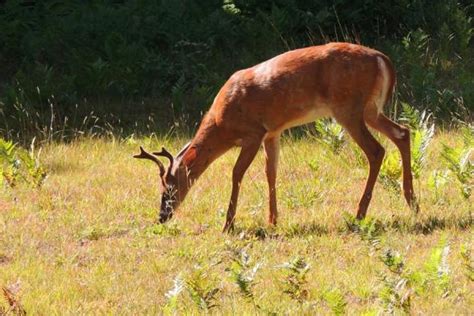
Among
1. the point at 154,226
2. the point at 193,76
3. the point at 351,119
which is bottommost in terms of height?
the point at 193,76

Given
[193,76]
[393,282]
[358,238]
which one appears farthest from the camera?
[193,76]

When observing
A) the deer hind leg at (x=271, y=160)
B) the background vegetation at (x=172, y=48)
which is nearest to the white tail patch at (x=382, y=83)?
the deer hind leg at (x=271, y=160)

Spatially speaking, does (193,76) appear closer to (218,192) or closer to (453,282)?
(218,192)

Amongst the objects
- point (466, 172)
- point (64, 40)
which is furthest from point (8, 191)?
point (64, 40)

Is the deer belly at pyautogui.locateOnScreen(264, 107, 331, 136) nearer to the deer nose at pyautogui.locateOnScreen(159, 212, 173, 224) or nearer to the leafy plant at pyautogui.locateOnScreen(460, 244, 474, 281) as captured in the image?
the deer nose at pyautogui.locateOnScreen(159, 212, 173, 224)

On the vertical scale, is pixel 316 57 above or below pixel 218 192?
above

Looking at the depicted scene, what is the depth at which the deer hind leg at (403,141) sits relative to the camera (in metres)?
8.11

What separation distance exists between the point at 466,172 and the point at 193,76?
556cm

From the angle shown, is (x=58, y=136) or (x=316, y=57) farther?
(x=58, y=136)

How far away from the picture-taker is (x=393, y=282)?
5832 millimetres

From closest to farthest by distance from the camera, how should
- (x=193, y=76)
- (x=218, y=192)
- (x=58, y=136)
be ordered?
(x=218, y=192) < (x=58, y=136) < (x=193, y=76)

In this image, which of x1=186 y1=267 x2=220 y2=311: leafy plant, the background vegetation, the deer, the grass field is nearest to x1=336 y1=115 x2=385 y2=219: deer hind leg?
the deer

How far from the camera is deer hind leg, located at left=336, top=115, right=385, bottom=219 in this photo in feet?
26.3

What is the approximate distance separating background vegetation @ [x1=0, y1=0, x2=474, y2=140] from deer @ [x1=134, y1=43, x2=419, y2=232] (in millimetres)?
3214
